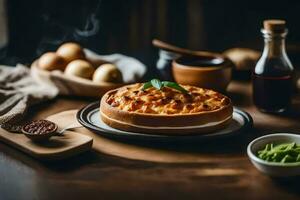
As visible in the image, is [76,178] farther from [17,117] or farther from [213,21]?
[213,21]

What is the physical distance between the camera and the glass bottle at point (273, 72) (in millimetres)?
1701

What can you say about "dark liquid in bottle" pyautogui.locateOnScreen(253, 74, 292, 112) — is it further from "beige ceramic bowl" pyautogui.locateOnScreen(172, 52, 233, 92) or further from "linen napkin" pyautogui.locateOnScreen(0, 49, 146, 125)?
"linen napkin" pyautogui.locateOnScreen(0, 49, 146, 125)

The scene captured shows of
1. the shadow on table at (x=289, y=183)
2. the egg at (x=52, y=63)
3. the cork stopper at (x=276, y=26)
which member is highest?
the cork stopper at (x=276, y=26)

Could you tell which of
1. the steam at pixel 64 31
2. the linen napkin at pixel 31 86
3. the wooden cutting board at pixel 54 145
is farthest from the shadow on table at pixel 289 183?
the steam at pixel 64 31

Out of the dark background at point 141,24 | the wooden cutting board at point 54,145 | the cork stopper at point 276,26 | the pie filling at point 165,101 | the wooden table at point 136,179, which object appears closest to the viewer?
the wooden table at point 136,179

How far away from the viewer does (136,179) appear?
4.36 ft

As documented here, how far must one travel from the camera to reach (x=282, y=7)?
242 centimetres

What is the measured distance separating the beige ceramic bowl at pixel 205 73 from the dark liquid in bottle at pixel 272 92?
156mm

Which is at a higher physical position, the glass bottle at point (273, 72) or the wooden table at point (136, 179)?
the glass bottle at point (273, 72)

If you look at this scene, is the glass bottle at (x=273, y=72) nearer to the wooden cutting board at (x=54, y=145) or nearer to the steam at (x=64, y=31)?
the wooden cutting board at (x=54, y=145)

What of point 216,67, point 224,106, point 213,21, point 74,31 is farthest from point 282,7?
point 224,106

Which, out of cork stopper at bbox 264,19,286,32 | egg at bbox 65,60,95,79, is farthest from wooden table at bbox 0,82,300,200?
egg at bbox 65,60,95,79

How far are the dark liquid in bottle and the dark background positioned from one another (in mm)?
651

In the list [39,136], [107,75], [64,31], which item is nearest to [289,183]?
[39,136]
